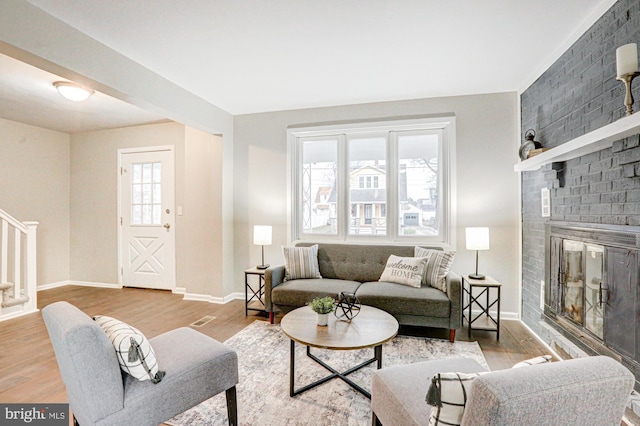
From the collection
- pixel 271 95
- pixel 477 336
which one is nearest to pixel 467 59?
pixel 271 95

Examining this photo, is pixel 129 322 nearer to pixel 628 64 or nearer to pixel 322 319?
pixel 322 319

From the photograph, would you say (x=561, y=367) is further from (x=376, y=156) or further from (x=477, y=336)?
(x=376, y=156)

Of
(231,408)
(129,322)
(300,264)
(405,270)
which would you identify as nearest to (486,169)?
(405,270)

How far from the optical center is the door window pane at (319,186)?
4.17m

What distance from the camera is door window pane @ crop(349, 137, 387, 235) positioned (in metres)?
3.99

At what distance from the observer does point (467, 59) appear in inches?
111

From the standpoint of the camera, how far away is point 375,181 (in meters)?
4.01

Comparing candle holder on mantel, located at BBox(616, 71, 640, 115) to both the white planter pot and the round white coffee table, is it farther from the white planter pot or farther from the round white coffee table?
the white planter pot

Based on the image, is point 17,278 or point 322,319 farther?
point 17,278

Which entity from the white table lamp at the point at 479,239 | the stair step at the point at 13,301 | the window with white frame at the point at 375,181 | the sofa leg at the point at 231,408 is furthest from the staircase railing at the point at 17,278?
the white table lamp at the point at 479,239

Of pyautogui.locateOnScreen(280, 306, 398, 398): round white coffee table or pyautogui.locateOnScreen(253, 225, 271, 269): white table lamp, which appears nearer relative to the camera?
pyautogui.locateOnScreen(280, 306, 398, 398): round white coffee table

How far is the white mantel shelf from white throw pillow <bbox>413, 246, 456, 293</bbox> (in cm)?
117

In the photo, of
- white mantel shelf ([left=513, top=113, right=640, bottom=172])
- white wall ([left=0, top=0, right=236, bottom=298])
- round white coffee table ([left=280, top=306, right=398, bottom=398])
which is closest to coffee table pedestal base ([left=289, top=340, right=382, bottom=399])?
round white coffee table ([left=280, top=306, right=398, bottom=398])

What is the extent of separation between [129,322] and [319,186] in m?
2.78
